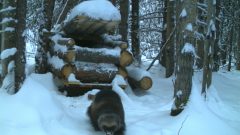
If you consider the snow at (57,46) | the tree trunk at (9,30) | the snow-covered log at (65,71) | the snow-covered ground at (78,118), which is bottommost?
the snow-covered ground at (78,118)

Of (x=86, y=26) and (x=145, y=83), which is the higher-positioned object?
(x=86, y=26)

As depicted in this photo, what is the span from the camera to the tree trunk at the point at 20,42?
26.3 feet

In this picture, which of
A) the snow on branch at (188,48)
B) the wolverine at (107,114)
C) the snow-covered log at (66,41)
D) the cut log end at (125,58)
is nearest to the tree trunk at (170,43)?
the cut log end at (125,58)

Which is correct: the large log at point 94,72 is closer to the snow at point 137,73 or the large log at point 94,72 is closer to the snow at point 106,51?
the snow at point 106,51

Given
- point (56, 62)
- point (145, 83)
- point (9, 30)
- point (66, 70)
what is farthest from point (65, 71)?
point (9, 30)

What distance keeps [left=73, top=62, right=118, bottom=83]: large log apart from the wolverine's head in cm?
359

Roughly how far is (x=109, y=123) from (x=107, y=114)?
20 cm

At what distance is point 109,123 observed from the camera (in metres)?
6.88

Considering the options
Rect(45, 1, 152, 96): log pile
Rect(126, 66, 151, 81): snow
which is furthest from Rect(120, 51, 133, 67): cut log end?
Rect(126, 66, 151, 81): snow

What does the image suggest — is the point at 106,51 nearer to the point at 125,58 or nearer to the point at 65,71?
the point at 125,58

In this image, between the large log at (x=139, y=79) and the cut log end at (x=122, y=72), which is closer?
the cut log end at (x=122, y=72)

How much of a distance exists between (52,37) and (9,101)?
14.7ft

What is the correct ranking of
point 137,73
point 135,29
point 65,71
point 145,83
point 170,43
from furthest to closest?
1. point 135,29
2. point 170,43
3. point 137,73
4. point 145,83
5. point 65,71

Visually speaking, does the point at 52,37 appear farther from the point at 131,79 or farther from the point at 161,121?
the point at 161,121
